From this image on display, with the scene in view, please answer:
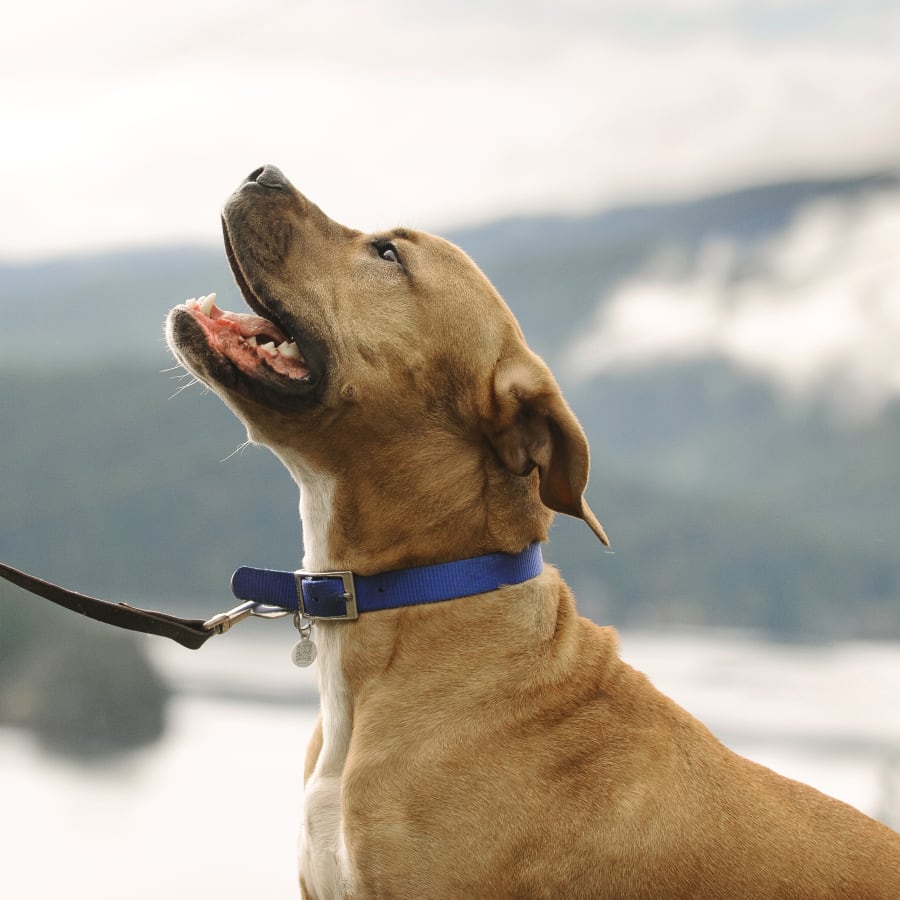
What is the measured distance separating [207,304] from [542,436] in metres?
0.58

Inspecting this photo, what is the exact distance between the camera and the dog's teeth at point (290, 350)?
1811 millimetres

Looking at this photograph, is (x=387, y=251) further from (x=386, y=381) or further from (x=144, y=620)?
(x=144, y=620)

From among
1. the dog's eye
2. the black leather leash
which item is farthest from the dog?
the black leather leash

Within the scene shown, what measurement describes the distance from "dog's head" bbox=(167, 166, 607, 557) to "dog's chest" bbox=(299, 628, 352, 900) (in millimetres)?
220

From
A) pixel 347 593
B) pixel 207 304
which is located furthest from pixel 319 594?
pixel 207 304

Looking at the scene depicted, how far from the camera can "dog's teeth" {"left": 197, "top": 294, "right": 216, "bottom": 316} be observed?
181cm

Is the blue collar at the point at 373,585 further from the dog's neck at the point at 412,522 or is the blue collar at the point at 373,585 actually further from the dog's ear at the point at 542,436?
the dog's ear at the point at 542,436

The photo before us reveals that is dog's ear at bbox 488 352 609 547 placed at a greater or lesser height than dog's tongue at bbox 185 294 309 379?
lesser

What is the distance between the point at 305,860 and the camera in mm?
1700

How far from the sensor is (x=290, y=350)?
181 cm

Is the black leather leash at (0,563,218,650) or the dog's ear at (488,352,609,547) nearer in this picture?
the dog's ear at (488,352,609,547)

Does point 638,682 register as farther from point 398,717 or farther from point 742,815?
point 398,717

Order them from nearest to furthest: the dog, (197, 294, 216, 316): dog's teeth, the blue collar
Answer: the dog
the blue collar
(197, 294, 216, 316): dog's teeth

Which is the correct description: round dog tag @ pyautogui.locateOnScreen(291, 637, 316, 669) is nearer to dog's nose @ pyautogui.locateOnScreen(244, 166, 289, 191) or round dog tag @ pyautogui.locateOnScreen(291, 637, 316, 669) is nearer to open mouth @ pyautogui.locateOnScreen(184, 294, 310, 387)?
open mouth @ pyautogui.locateOnScreen(184, 294, 310, 387)
